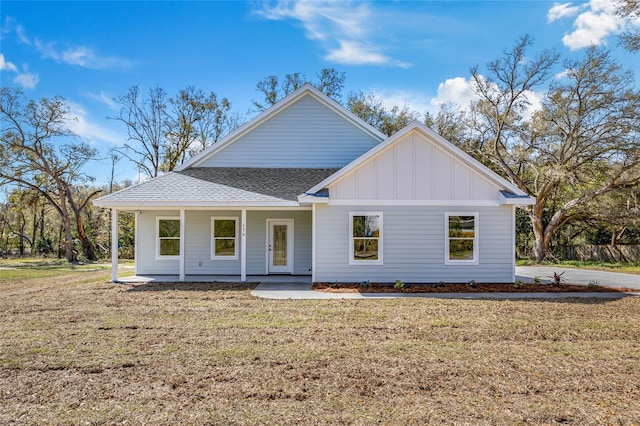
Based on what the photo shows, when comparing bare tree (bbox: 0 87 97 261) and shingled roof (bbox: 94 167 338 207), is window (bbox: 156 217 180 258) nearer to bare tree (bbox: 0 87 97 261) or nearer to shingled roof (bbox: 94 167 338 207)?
shingled roof (bbox: 94 167 338 207)

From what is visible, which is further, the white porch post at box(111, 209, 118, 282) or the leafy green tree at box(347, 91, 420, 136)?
the leafy green tree at box(347, 91, 420, 136)

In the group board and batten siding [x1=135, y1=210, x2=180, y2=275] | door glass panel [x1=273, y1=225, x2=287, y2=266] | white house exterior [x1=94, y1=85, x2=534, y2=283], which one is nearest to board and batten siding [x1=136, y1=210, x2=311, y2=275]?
board and batten siding [x1=135, y1=210, x2=180, y2=275]

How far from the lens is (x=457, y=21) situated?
52.5 feet

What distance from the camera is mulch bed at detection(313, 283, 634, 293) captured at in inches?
452

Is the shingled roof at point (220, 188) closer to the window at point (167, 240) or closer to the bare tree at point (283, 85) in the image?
the window at point (167, 240)

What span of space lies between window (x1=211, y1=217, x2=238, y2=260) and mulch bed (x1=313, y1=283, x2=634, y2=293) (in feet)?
14.1

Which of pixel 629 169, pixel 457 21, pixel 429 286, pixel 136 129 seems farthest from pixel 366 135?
pixel 136 129

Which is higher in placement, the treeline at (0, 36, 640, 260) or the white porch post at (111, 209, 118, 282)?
the treeline at (0, 36, 640, 260)

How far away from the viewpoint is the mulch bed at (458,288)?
37.7 feet

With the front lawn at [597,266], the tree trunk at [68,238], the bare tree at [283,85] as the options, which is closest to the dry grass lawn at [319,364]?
the front lawn at [597,266]

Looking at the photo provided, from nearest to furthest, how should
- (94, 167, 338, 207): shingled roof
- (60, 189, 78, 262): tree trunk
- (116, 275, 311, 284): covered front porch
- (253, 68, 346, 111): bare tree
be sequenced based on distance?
(94, 167, 338, 207): shingled roof, (116, 275, 311, 284): covered front porch, (60, 189, 78, 262): tree trunk, (253, 68, 346, 111): bare tree

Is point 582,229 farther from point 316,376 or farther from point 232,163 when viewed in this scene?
point 316,376

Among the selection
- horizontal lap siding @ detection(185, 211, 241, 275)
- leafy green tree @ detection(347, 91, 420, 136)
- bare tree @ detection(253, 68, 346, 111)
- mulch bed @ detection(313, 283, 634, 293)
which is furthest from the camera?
bare tree @ detection(253, 68, 346, 111)

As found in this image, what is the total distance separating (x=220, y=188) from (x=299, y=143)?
4.08m
